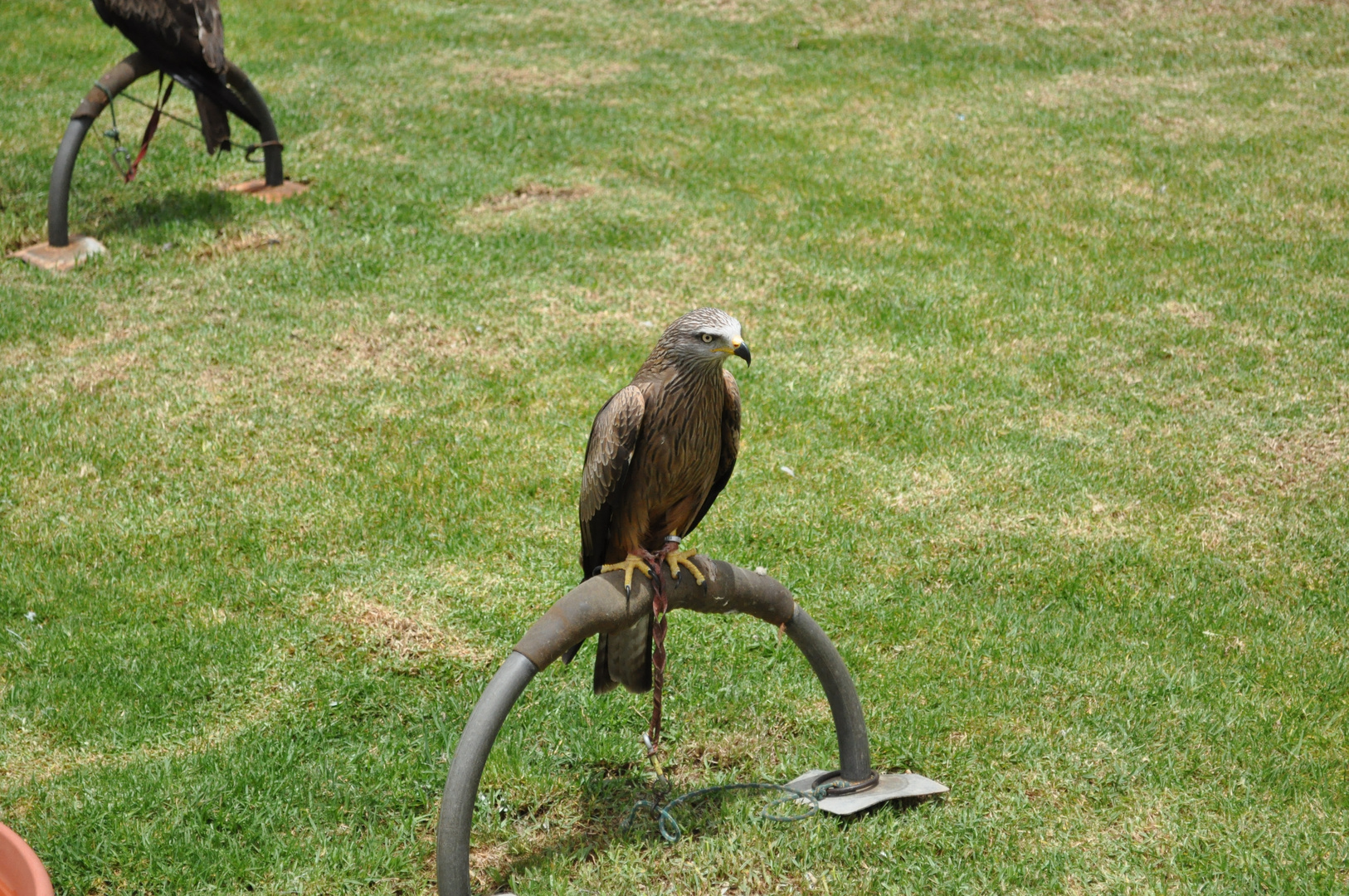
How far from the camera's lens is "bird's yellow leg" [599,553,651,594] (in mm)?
3303

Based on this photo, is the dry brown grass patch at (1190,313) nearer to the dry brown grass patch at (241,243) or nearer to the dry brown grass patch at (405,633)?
the dry brown grass patch at (405,633)

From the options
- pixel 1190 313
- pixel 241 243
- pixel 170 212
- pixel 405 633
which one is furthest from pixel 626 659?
pixel 170 212

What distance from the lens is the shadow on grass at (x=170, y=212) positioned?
834cm

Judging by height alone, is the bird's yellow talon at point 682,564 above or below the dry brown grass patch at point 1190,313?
above

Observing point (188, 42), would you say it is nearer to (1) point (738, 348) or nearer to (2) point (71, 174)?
(2) point (71, 174)

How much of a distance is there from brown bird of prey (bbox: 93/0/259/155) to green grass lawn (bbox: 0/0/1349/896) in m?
0.72

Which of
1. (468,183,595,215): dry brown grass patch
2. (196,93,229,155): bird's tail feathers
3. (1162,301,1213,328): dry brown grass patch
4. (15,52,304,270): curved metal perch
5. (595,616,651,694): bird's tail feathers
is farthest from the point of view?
(468,183,595,215): dry brown grass patch

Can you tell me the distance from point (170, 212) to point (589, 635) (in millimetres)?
6712

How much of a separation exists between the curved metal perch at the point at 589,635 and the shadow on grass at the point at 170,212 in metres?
6.32

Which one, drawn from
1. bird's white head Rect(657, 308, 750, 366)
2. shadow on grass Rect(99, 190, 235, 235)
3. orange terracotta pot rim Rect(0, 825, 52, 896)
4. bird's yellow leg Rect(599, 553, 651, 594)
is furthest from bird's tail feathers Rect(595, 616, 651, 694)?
shadow on grass Rect(99, 190, 235, 235)

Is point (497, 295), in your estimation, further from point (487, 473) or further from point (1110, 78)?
point (1110, 78)

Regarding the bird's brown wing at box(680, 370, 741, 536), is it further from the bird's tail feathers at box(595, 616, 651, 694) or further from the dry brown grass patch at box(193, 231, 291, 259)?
the dry brown grass patch at box(193, 231, 291, 259)

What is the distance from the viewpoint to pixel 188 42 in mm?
7789

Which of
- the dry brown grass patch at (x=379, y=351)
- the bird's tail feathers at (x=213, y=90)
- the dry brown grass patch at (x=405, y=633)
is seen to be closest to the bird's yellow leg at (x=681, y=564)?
the dry brown grass patch at (x=405, y=633)
